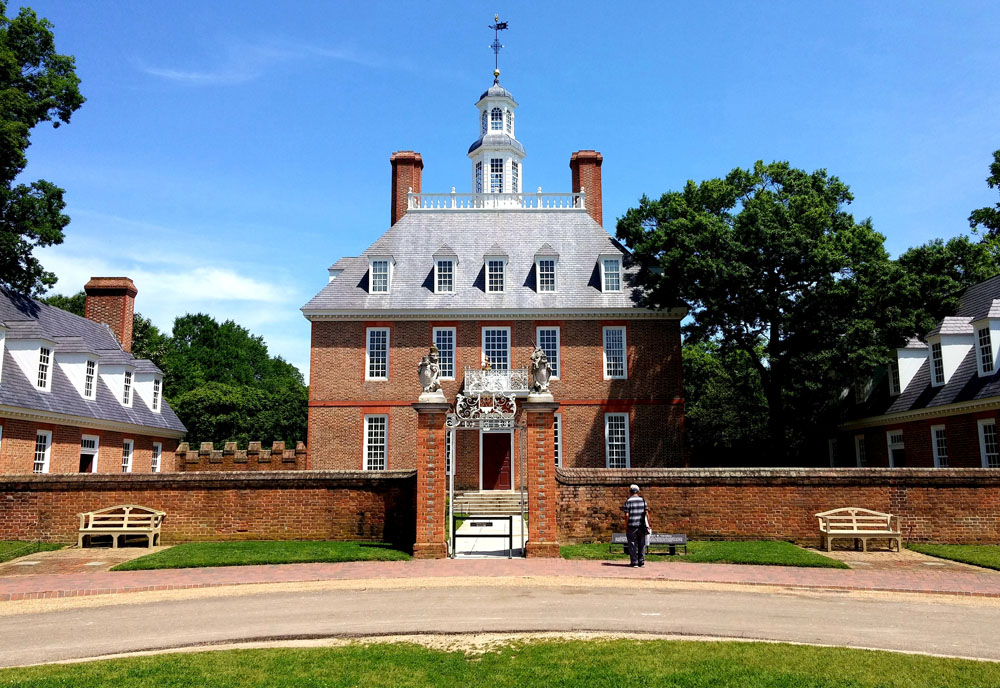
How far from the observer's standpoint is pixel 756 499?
1734cm

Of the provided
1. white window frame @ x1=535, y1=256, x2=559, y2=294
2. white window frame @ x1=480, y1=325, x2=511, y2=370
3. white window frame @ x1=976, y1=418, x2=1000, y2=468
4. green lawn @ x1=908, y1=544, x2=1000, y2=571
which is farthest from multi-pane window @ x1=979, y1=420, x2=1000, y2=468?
white window frame @ x1=480, y1=325, x2=511, y2=370

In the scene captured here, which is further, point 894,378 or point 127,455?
point 127,455

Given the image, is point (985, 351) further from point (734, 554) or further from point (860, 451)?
point (734, 554)

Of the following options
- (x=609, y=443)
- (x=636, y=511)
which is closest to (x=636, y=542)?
(x=636, y=511)

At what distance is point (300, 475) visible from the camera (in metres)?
17.5

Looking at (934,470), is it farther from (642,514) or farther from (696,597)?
(696,597)

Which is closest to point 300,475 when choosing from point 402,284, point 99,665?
point 99,665

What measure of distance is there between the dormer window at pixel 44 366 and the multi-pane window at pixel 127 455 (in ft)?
17.1

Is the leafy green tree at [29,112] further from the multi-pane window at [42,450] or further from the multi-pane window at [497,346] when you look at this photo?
the multi-pane window at [497,346]

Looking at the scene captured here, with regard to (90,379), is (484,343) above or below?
above

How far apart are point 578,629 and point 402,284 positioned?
74.4 feet

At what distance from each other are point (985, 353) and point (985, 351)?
6 cm

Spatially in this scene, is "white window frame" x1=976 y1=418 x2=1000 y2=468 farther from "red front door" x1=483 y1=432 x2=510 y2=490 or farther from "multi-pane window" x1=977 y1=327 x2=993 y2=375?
"red front door" x1=483 y1=432 x2=510 y2=490

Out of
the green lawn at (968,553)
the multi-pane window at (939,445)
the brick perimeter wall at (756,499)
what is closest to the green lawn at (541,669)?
the green lawn at (968,553)
